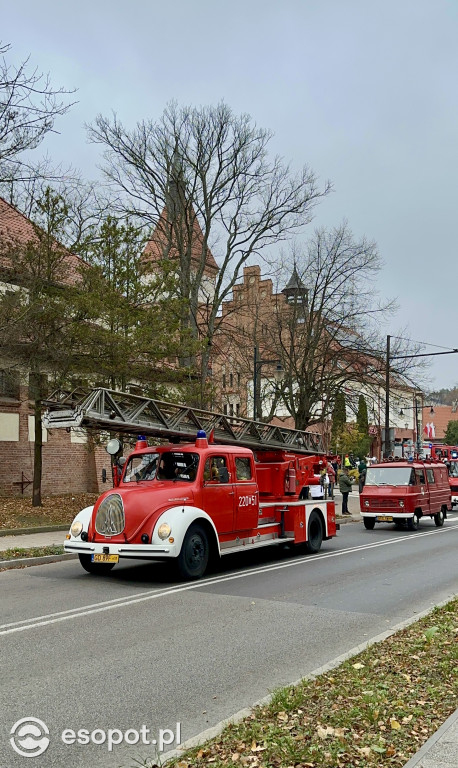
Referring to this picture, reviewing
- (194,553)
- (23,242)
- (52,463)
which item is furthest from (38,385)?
(194,553)

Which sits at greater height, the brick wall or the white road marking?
the brick wall

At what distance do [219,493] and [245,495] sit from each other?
3.07 feet

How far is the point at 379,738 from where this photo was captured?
15.0ft

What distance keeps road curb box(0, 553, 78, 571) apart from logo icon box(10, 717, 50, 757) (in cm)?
810

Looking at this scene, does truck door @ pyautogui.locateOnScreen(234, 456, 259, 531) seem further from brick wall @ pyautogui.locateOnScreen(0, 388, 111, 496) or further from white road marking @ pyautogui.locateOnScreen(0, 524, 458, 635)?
brick wall @ pyautogui.locateOnScreen(0, 388, 111, 496)

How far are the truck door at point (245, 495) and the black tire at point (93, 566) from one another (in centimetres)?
234

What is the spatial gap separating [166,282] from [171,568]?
32.8 ft

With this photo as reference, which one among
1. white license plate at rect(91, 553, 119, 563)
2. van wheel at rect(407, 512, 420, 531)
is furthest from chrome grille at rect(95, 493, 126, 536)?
van wheel at rect(407, 512, 420, 531)

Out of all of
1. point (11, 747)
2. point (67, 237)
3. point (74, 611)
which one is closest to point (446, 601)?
point (74, 611)

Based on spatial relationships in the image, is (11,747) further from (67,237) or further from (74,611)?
(67,237)

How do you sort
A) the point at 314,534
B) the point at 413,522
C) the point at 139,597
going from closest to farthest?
the point at 139,597 < the point at 314,534 < the point at 413,522

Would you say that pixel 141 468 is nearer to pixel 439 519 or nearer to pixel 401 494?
pixel 401 494

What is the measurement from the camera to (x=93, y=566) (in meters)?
12.3

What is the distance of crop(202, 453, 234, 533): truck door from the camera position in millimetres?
12289
